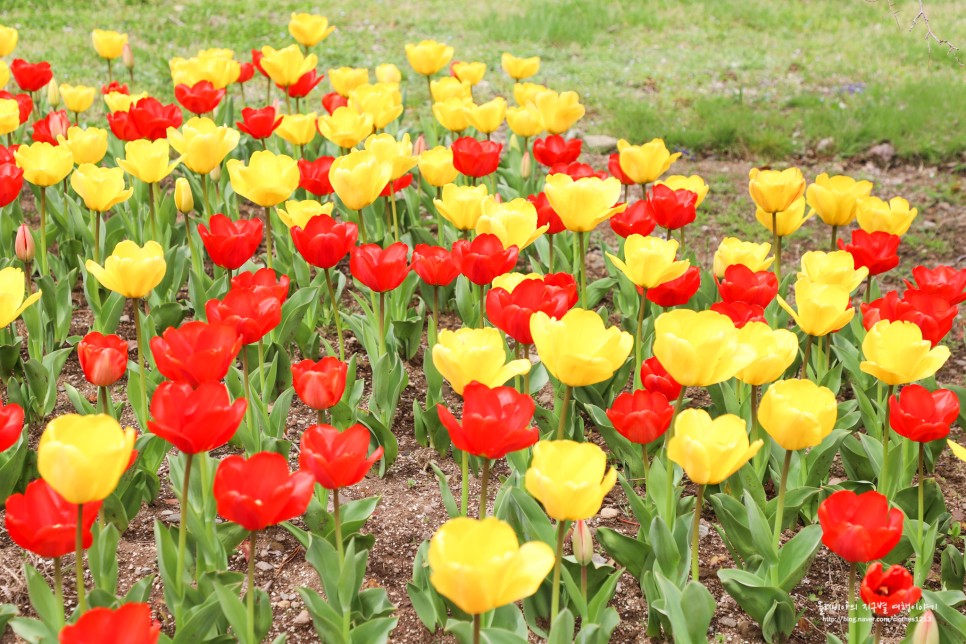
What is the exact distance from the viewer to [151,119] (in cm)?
402

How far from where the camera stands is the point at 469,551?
1666 mm

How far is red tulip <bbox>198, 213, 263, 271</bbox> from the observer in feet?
10.1

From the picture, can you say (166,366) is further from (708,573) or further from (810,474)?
(810,474)

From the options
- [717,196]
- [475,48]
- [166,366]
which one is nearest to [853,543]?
[166,366]

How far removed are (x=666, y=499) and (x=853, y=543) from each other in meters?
0.61

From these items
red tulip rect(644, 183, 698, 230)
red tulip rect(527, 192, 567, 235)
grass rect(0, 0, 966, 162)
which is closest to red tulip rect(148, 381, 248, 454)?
red tulip rect(527, 192, 567, 235)

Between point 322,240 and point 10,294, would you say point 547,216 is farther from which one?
point 10,294

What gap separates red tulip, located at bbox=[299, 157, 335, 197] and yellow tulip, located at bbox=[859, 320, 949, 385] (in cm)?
205

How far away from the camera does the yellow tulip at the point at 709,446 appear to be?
6.73 feet

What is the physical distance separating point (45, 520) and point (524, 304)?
119 cm

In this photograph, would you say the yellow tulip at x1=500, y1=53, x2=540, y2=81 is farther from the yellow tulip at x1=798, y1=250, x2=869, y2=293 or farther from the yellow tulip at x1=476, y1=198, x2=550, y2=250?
the yellow tulip at x1=798, y1=250, x2=869, y2=293

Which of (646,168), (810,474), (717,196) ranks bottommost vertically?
(717,196)

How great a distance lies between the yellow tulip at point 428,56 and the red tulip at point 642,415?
124 inches

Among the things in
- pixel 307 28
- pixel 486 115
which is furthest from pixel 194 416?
pixel 307 28
